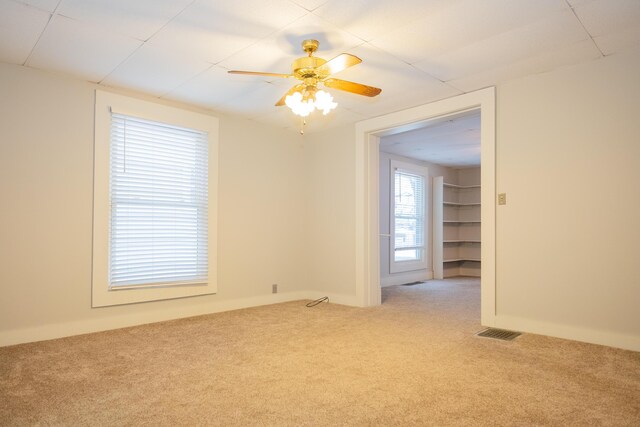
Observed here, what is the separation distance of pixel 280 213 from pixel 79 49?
286 centimetres

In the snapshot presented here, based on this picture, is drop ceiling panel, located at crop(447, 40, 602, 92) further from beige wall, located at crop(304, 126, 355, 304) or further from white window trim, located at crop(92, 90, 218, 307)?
white window trim, located at crop(92, 90, 218, 307)

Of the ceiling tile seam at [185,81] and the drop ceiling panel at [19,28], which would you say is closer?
the drop ceiling panel at [19,28]

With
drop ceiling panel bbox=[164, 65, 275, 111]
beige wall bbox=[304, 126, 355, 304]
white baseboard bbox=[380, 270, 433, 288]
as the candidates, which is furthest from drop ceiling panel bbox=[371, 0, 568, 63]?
white baseboard bbox=[380, 270, 433, 288]

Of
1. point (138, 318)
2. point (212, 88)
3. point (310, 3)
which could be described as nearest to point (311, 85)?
point (310, 3)

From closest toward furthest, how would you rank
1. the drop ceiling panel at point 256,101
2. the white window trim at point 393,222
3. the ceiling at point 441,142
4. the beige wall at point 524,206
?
1. the beige wall at point 524,206
2. the drop ceiling panel at point 256,101
3. the ceiling at point 441,142
4. the white window trim at point 393,222

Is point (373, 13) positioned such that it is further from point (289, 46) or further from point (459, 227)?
point (459, 227)

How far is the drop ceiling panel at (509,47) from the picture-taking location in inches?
103

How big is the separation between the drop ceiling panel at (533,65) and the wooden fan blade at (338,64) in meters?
1.50

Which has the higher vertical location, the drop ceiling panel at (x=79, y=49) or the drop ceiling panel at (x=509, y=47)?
the drop ceiling panel at (x=79, y=49)

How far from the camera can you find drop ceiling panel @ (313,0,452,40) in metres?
2.36

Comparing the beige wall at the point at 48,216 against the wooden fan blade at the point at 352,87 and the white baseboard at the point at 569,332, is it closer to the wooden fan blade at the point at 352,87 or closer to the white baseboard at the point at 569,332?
the wooden fan blade at the point at 352,87

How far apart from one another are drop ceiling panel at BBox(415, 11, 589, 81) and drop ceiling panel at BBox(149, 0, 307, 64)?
1.34 meters

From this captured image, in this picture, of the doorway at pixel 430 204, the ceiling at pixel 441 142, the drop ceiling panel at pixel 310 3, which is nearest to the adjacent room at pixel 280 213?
the drop ceiling panel at pixel 310 3

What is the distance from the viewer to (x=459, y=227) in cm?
876
